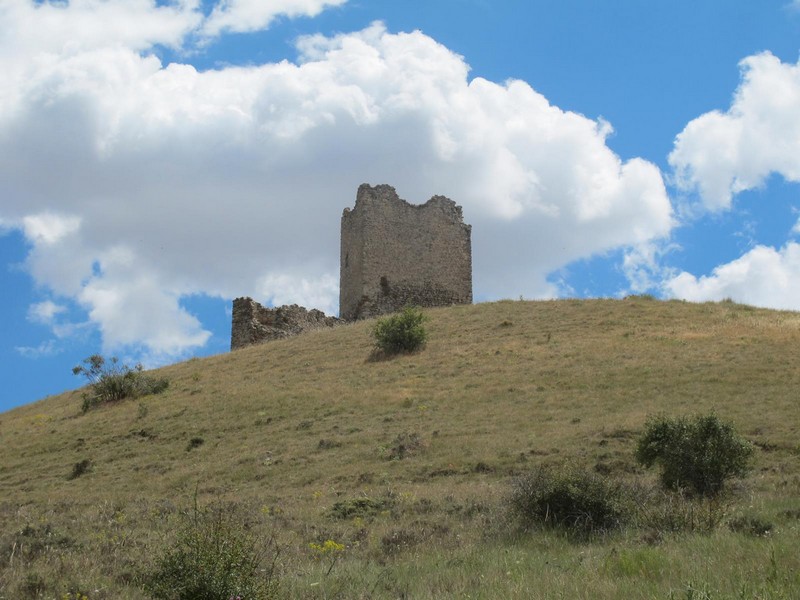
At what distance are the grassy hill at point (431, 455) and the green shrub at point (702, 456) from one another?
368mm

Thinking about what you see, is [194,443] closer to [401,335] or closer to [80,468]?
[80,468]

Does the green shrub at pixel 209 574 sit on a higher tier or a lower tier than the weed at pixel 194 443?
lower

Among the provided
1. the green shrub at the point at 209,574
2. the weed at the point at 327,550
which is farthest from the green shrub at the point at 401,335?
the green shrub at the point at 209,574

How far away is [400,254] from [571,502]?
28016 millimetres

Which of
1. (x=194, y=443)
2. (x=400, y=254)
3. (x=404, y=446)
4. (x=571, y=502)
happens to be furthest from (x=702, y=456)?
(x=400, y=254)

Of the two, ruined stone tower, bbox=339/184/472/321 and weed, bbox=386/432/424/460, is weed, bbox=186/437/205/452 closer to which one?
weed, bbox=386/432/424/460

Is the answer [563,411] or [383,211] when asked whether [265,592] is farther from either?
[383,211]

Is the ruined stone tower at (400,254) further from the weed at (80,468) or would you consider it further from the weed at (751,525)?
the weed at (751,525)

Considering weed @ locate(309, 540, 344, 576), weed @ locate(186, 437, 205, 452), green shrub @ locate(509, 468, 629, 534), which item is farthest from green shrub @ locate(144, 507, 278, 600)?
weed @ locate(186, 437, 205, 452)

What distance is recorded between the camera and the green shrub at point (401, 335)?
94.6 feet

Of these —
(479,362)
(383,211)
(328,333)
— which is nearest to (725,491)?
A: (479,362)

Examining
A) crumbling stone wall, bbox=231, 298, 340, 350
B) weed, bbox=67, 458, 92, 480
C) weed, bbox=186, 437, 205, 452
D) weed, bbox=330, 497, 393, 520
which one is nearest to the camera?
weed, bbox=330, 497, 393, 520

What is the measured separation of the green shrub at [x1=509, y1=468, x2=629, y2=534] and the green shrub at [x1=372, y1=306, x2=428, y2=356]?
1748cm

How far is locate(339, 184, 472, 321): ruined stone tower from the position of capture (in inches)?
1485
